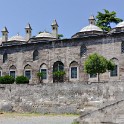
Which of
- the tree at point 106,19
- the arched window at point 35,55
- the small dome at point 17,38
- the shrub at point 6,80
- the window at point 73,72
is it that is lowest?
the shrub at point 6,80

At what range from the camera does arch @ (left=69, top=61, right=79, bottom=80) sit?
42700 mm

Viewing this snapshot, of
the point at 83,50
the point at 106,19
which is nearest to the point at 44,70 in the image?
the point at 83,50

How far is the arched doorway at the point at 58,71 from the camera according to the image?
4344 centimetres

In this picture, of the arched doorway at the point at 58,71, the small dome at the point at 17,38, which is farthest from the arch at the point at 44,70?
the small dome at the point at 17,38

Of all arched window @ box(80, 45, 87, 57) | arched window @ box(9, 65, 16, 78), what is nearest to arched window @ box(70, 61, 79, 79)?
arched window @ box(80, 45, 87, 57)

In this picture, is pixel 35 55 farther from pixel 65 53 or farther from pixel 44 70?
pixel 65 53

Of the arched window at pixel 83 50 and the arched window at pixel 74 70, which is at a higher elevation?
the arched window at pixel 83 50

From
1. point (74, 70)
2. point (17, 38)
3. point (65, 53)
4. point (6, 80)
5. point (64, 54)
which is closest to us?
point (6, 80)

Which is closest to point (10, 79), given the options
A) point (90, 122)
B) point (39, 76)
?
point (39, 76)

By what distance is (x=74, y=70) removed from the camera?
43.0 metres

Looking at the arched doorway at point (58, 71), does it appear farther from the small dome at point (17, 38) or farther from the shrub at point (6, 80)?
the small dome at point (17, 38)

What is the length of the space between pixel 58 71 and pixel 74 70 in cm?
191

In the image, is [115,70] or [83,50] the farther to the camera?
[83,50]

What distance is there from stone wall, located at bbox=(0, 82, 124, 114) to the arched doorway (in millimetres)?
9872
